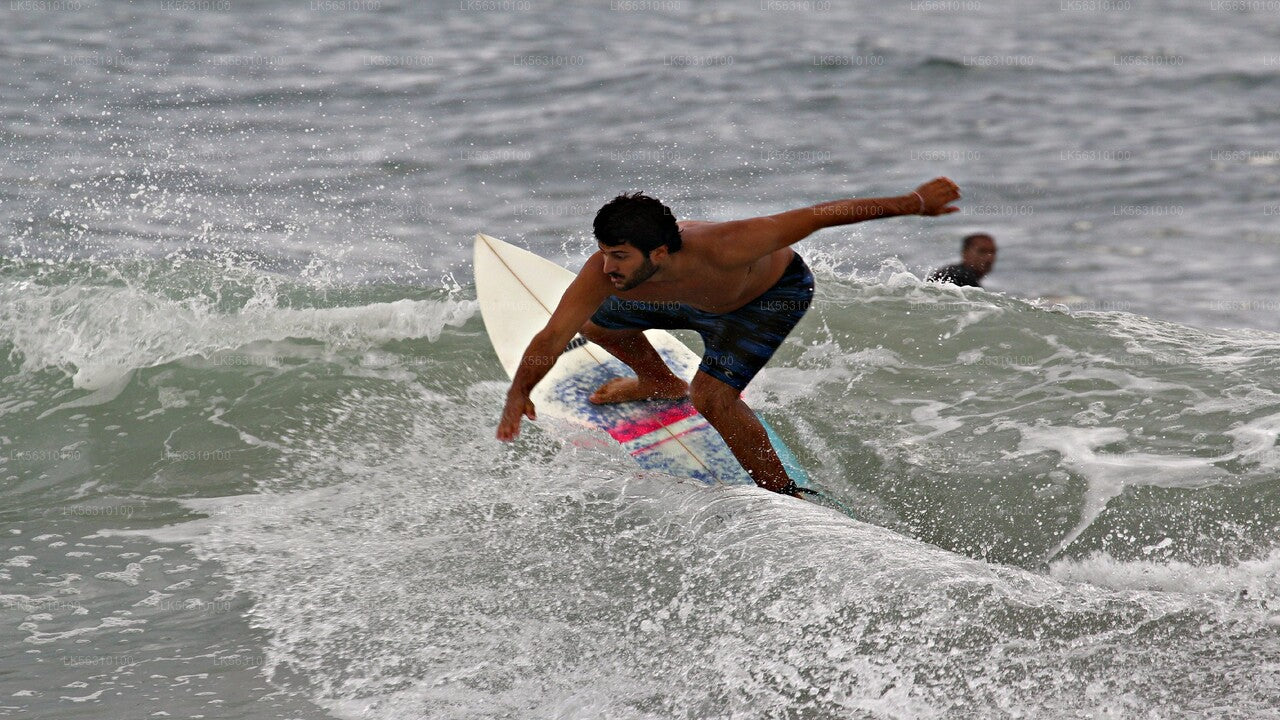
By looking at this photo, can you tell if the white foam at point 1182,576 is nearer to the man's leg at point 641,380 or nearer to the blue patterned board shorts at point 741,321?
the blue patterned board shorts at point 741,321

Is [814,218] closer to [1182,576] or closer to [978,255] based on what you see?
[1182,576]

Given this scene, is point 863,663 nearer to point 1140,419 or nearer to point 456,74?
point 1140,419

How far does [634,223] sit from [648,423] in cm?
168

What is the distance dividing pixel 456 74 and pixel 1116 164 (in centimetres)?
813

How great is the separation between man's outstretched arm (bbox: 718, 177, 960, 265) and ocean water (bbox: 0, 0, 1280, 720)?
3.86ft

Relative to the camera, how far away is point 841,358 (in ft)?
22.7

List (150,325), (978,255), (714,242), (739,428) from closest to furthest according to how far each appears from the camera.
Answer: (714,242)
(739,428)
(150,325)
(978,255)

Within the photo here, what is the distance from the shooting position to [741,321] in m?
5.01

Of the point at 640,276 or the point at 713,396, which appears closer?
the point at 640,276

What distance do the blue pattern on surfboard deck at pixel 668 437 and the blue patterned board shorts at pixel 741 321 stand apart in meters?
0.56

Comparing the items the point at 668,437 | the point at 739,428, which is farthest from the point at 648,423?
the point at 739,428

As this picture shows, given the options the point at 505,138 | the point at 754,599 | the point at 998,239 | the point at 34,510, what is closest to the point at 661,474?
the point at 754,599

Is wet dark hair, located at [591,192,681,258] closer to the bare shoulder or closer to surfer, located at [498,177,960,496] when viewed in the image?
surfer, located at [498,177,960,496]

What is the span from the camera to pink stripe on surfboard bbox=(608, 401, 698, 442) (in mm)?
5703
